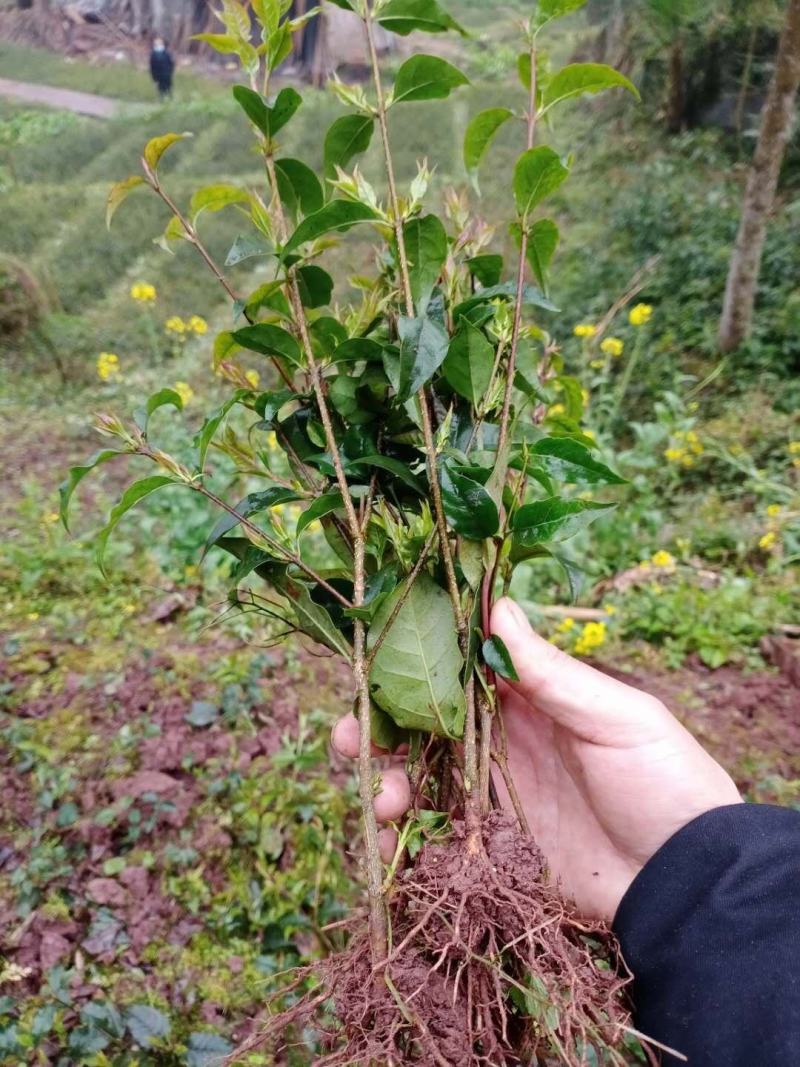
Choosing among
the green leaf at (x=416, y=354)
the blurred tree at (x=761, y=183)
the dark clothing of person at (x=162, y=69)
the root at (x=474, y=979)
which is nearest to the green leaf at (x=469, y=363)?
the green leaf at (x=416, y=354)

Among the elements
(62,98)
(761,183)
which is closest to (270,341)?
(761,183)

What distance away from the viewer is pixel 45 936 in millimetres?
1545

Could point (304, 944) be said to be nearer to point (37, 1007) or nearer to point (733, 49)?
point (37, 1007)

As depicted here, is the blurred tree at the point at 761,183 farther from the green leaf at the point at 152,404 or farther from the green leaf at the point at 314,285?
the green leaf at the point at 152,404

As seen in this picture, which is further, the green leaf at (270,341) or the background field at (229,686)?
the background field at (229,686)

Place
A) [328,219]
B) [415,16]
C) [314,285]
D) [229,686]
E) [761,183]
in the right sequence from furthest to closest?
[761,183] → [229,686] → [314,285] → [415,16] → [328,219]

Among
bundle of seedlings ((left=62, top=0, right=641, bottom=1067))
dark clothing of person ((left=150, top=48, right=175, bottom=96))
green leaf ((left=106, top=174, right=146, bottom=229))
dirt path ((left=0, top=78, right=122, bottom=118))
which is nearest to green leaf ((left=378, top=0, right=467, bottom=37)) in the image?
bundle of seedlings ((left=62, top=0, right=641, bottom=1067))

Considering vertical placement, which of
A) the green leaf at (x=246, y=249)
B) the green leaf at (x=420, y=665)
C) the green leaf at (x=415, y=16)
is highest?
the green leaf at (x=415, y=16)

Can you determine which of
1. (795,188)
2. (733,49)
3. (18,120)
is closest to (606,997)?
(795,188)

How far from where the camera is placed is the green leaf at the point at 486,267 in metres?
1.12

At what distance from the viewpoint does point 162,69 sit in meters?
7.02

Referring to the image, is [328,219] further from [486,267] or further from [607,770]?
[607,770]

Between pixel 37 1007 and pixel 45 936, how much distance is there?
0.51 ft

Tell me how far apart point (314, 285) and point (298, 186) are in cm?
14
